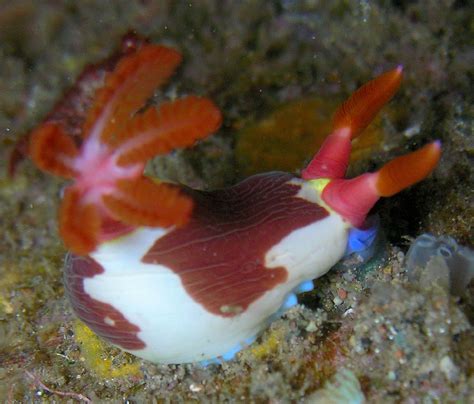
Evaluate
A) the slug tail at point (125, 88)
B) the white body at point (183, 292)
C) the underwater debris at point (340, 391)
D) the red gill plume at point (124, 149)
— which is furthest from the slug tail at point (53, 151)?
the underwater debris at point (340, 391)

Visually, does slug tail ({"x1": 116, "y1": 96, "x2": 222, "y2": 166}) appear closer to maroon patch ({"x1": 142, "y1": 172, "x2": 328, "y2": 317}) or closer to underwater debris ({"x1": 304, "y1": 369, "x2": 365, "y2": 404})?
maroon patch ({"x1": 142, "y1": 172, "x2": 328, "y2": 317})

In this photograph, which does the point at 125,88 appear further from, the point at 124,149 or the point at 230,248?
the point at 230,248

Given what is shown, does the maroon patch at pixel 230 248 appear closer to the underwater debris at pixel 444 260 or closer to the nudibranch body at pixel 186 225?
the nudibranch body at pixel 186 225

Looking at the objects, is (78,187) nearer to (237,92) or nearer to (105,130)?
(105,130)


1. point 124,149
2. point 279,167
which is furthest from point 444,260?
point 124,149

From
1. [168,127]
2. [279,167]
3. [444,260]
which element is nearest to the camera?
[168,127]

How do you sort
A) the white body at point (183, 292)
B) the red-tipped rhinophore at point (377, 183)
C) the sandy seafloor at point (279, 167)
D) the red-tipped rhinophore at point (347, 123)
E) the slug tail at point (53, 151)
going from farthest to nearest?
the red-tipped rhinophore at point (347, 123) < the white body at point (183, 292) < the sandy seafloor at point (279, 167) < the red-tipped rhinophore at point (377, 183) < the slug tail at point (53, 151)

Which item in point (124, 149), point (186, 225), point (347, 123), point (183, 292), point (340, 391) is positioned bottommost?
point (340, 391)

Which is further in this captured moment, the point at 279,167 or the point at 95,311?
the point at 279,167
